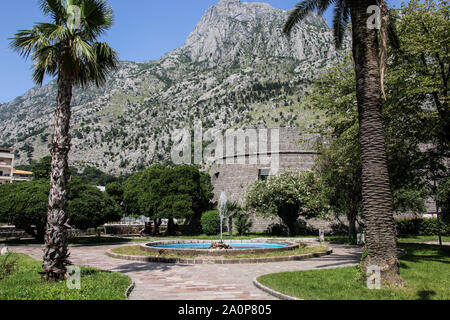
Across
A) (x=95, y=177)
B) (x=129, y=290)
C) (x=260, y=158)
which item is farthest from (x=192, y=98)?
(x=129, y=290)

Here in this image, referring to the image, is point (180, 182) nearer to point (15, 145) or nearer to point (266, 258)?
point (266, 258)

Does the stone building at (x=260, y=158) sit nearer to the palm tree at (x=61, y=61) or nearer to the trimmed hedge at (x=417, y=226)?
the trimmed hedge at (x=417, y=226)

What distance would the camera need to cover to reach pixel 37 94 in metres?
148

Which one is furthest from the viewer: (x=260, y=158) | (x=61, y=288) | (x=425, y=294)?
(x=260, y=158)

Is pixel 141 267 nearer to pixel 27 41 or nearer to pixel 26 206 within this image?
pixel 27 41

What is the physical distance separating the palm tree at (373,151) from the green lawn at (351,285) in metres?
0.57

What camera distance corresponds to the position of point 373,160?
25.7 ft

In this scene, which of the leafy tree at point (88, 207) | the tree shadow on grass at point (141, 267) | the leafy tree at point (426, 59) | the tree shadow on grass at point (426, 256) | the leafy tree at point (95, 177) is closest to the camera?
the tree shadow on grass at point (141, 267)

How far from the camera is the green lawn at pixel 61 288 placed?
6.25 metres

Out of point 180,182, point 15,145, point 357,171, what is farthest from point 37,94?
point 357,171

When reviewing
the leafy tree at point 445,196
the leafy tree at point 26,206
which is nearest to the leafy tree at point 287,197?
the leafy tree at point 445,196

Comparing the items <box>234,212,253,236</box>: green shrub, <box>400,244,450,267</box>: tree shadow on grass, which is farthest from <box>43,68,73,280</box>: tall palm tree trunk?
<box>234,212,253,236</box>: green shrub

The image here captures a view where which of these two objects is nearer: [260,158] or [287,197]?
[287,197]

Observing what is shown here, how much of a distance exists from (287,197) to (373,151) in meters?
20.1
